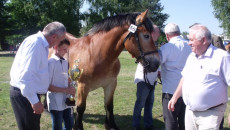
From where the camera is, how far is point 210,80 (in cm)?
241

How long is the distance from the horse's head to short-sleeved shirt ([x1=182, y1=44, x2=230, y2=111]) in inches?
32.1

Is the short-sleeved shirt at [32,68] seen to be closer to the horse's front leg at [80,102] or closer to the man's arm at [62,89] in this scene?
the man's arm at [62,89]

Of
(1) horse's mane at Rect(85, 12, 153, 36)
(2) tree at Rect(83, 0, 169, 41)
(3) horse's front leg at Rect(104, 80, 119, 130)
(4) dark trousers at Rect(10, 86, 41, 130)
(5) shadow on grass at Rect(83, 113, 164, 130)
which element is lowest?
(5) shadow on grass at Rect(83, 113, 164, 130)

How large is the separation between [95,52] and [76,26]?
40.6 meters

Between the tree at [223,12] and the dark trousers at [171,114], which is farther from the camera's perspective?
the tree at [223,12]

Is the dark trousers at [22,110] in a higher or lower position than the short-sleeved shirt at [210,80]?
lower

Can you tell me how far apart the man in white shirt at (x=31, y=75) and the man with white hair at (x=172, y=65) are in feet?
4.62

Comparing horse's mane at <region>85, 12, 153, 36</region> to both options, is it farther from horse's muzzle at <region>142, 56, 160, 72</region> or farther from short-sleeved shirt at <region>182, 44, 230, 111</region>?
short-sleeved shirt at <region>182, 44, 230, 111</region>

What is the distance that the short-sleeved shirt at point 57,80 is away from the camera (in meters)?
3.05

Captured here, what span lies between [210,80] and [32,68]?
6.12 feet

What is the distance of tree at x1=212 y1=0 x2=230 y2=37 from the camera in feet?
130

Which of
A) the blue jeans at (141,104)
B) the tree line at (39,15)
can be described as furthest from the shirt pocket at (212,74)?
the tree line at (39,15)

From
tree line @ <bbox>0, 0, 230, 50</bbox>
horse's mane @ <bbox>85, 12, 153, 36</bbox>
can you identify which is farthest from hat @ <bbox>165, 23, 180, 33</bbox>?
tree line @ <bbox>0, 0, 230, 50</bbox>

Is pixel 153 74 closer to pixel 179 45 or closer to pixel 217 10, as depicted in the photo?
pixel 179 45
